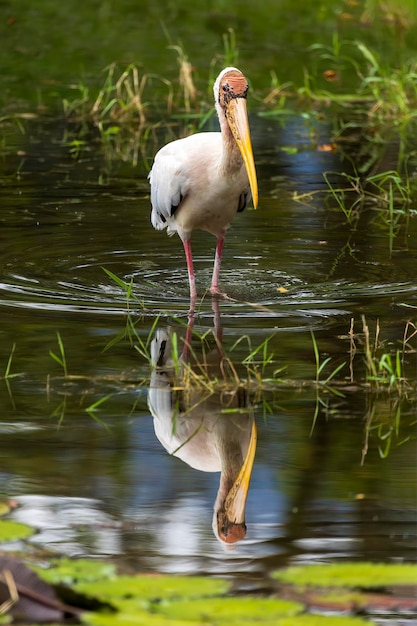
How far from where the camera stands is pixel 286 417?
20.1 ft

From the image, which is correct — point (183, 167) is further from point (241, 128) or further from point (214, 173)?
point (241, 128)

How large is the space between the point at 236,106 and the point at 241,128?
159 mm

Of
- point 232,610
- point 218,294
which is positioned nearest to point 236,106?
point 218,294

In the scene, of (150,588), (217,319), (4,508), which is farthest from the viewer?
(217,319)

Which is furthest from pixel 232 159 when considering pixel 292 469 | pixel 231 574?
pixel 231 574

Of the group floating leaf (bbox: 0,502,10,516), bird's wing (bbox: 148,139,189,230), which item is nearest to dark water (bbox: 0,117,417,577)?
floating leaf (bbox: 0,502,10,516)

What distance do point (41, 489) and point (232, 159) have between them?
3.35m

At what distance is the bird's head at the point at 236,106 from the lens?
26.2ft

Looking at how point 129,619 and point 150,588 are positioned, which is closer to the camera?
point 129,619

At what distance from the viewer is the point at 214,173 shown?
827cm

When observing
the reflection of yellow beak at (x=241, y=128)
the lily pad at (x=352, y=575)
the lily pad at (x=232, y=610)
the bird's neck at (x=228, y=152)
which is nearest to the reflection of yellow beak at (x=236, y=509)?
the lily pad at (x=352, y=575)

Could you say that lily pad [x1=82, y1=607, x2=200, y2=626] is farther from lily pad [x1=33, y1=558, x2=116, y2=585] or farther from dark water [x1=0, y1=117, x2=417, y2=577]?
dark water [x1=0, y1=117, x2=417, y2=577]

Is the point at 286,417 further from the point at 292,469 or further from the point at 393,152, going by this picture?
the point at 393,152

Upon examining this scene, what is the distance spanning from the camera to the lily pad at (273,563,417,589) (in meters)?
4.09
